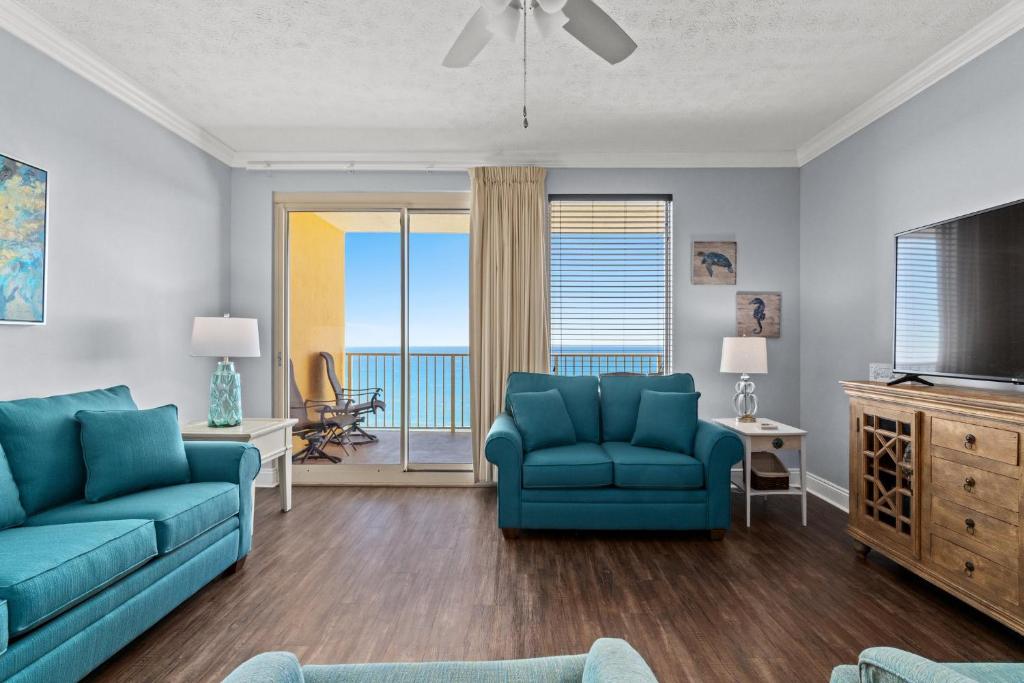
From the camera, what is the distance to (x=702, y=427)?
3629 millimetres

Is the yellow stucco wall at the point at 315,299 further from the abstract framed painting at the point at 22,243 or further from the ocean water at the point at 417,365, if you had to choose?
the abstract framed painting at the point at 22,243

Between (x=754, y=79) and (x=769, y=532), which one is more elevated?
(x=754, y=79)

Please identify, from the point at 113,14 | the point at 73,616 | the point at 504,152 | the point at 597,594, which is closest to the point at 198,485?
the point at 73,616

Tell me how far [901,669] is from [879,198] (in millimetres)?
3704

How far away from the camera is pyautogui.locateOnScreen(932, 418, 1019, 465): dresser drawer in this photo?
217 centimetres

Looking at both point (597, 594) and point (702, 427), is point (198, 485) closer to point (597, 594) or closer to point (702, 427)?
point (597, 594)

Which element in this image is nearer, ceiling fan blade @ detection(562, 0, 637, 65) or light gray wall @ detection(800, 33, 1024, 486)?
ceiling fan blade @ detection(562, 0, 637, 65)

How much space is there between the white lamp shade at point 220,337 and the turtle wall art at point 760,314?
154 inches

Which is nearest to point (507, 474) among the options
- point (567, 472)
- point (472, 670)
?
point (567, 472)

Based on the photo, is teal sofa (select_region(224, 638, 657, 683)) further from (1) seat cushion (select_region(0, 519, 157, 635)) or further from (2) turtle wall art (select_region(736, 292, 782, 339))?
(2) turtle wall art (select_region(736, 292, 782, 339))

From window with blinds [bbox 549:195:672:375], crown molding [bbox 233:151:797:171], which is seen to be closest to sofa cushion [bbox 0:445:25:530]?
crown molding [bbox 233:151:797:171]

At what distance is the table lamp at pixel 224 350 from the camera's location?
3578 millimetres

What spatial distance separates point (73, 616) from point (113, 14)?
2.76 meters

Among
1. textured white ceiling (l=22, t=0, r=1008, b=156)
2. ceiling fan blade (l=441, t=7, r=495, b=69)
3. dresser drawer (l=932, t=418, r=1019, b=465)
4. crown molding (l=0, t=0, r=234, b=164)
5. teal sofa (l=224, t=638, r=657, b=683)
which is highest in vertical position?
textured white ceiling (l=22, t=0, r=1008, b=156)
